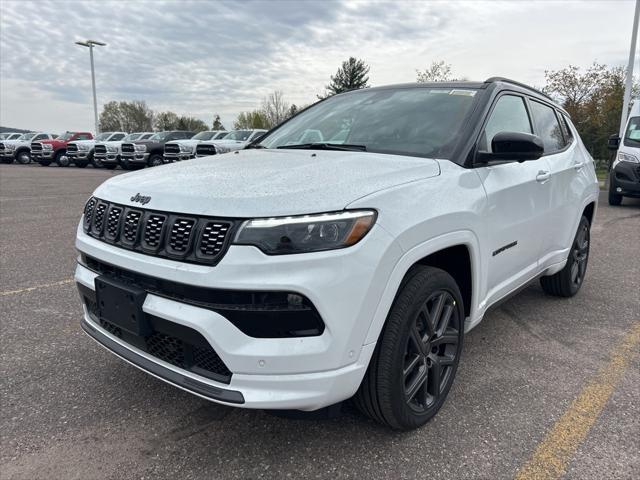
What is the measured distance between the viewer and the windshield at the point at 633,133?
36.4ft

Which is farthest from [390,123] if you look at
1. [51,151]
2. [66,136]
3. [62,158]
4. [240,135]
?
[66,136]

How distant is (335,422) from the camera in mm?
2451

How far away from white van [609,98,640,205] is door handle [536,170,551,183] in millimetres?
9041

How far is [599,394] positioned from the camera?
2.76 meters

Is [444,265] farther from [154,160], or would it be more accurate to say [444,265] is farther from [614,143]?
[154,160]

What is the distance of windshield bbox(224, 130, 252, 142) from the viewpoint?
19719 millimetres

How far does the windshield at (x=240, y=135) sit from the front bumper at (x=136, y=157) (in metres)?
4.14

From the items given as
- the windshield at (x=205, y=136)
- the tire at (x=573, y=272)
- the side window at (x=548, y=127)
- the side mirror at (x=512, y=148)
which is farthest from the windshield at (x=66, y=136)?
the side mirror at (x=512, y=148)

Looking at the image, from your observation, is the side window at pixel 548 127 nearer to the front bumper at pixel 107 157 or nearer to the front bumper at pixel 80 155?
the front bumper at pixel 107 157

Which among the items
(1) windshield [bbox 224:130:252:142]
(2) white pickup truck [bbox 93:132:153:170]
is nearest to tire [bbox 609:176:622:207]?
(1) windshield [bbox 224:130:252:142]

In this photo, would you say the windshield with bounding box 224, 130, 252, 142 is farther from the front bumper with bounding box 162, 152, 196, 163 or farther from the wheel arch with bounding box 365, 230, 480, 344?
the wheel arch with bounding box 365, 230, 480, 344

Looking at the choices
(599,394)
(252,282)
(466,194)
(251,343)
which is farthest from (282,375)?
(599,394)

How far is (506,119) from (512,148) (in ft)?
2.25

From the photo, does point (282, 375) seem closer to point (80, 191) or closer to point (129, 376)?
point (129, 376)
